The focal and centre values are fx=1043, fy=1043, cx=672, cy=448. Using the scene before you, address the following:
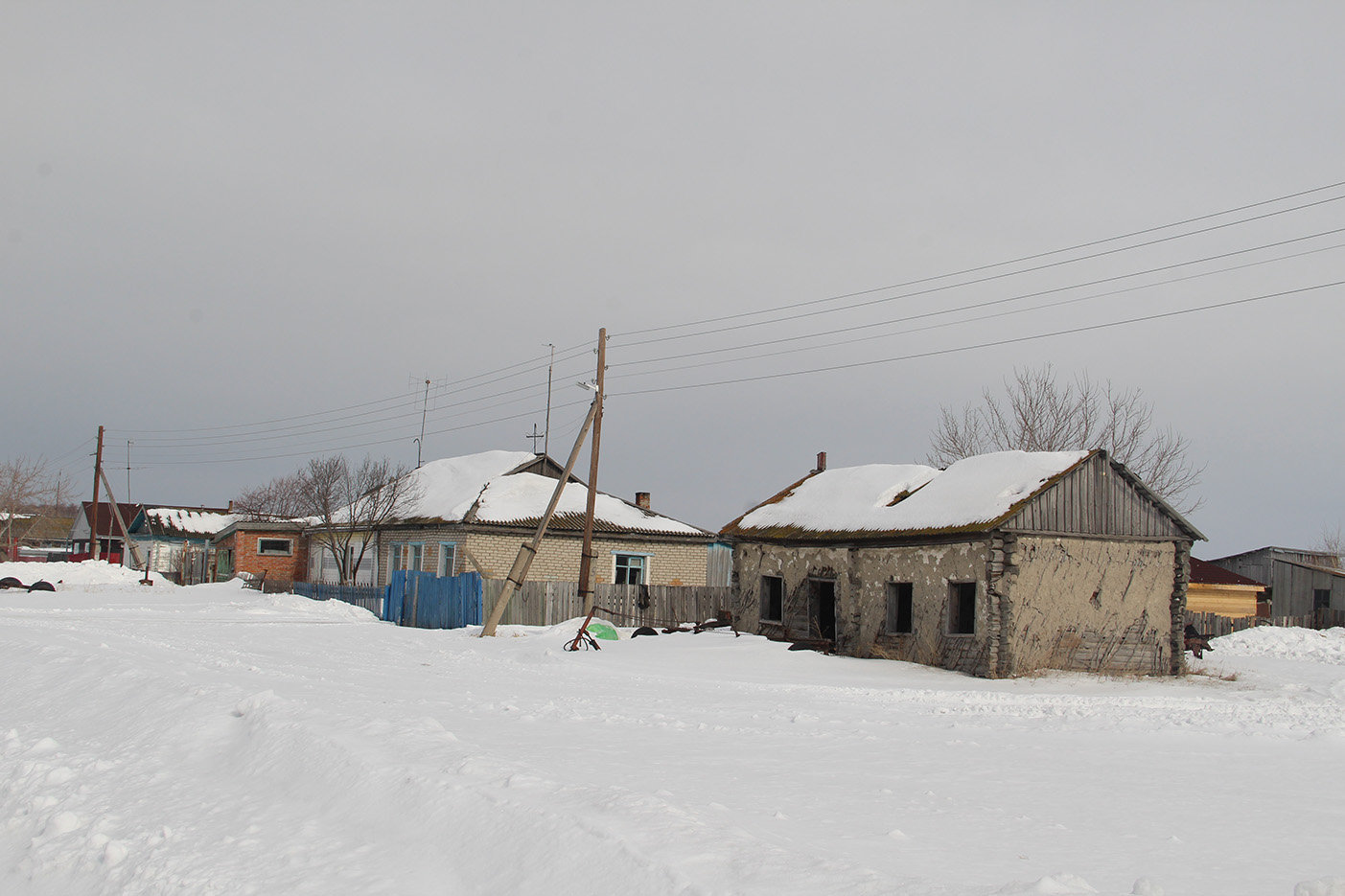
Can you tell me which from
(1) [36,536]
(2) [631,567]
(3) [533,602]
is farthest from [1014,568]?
(1) [36,536]

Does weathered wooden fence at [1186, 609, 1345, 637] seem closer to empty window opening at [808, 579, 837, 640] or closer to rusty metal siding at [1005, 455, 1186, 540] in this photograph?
rusty metal siding at [1005, 455, 1186, 540]

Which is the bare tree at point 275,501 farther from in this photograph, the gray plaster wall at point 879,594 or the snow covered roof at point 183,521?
the gray plaster wall at point 879,594

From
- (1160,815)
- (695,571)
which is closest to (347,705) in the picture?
(1160,815)

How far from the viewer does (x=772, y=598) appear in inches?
1024

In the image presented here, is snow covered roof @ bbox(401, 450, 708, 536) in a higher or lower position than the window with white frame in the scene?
higher

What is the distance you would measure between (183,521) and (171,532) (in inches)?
61.0

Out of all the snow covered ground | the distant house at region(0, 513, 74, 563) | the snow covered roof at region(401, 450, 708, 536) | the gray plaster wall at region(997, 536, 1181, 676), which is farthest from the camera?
the distant house at region(0, 513, 74, 563)

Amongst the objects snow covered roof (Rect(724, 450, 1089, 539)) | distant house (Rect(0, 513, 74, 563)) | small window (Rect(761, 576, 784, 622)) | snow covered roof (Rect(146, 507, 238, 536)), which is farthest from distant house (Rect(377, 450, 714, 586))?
distant house (Rect(0, 513, 74, 563))

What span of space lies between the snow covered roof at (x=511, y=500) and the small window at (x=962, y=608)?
1374cm

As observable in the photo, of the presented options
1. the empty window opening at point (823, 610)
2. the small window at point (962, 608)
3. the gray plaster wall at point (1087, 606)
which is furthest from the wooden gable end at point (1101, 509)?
the empty window opening at point (823, 610)

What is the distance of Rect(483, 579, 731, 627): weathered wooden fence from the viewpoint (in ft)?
94.4

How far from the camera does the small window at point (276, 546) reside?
154ft

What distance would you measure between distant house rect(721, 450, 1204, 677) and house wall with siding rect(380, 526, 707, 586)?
12911 millimetres

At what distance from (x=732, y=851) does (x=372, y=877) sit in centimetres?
206
